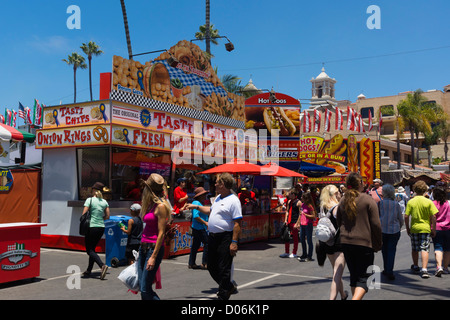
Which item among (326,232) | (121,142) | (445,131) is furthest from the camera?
(445,131)

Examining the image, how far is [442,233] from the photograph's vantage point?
870 cm

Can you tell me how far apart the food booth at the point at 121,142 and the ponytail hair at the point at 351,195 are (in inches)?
240

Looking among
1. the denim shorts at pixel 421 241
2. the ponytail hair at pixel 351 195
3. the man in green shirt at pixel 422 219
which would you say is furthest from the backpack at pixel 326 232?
the denim shorts at pixel 421 241

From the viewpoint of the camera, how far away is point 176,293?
23.3ft

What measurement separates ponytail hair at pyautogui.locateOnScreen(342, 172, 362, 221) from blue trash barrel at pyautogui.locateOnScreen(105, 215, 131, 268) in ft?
19.1

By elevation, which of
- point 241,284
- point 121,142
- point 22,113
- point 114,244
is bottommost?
point 241,284

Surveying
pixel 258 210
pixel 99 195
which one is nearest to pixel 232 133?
pixel 258 210

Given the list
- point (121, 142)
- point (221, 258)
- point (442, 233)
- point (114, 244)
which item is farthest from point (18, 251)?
point (442, 233)

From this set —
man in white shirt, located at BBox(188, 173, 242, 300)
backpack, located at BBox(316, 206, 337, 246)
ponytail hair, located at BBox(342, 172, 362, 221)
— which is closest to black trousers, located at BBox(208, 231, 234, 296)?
man in white shirt, located at BBox(188, 173, 242, 300)

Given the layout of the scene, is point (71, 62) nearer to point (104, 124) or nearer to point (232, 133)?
point (232, 133)

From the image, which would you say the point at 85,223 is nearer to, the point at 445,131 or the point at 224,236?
the point at 224,236

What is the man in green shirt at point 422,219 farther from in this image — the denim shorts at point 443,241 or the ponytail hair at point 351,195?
the ponytail hair at point 351,195

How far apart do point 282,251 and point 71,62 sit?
60.5m

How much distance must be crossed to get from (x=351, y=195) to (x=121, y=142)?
297 inches
